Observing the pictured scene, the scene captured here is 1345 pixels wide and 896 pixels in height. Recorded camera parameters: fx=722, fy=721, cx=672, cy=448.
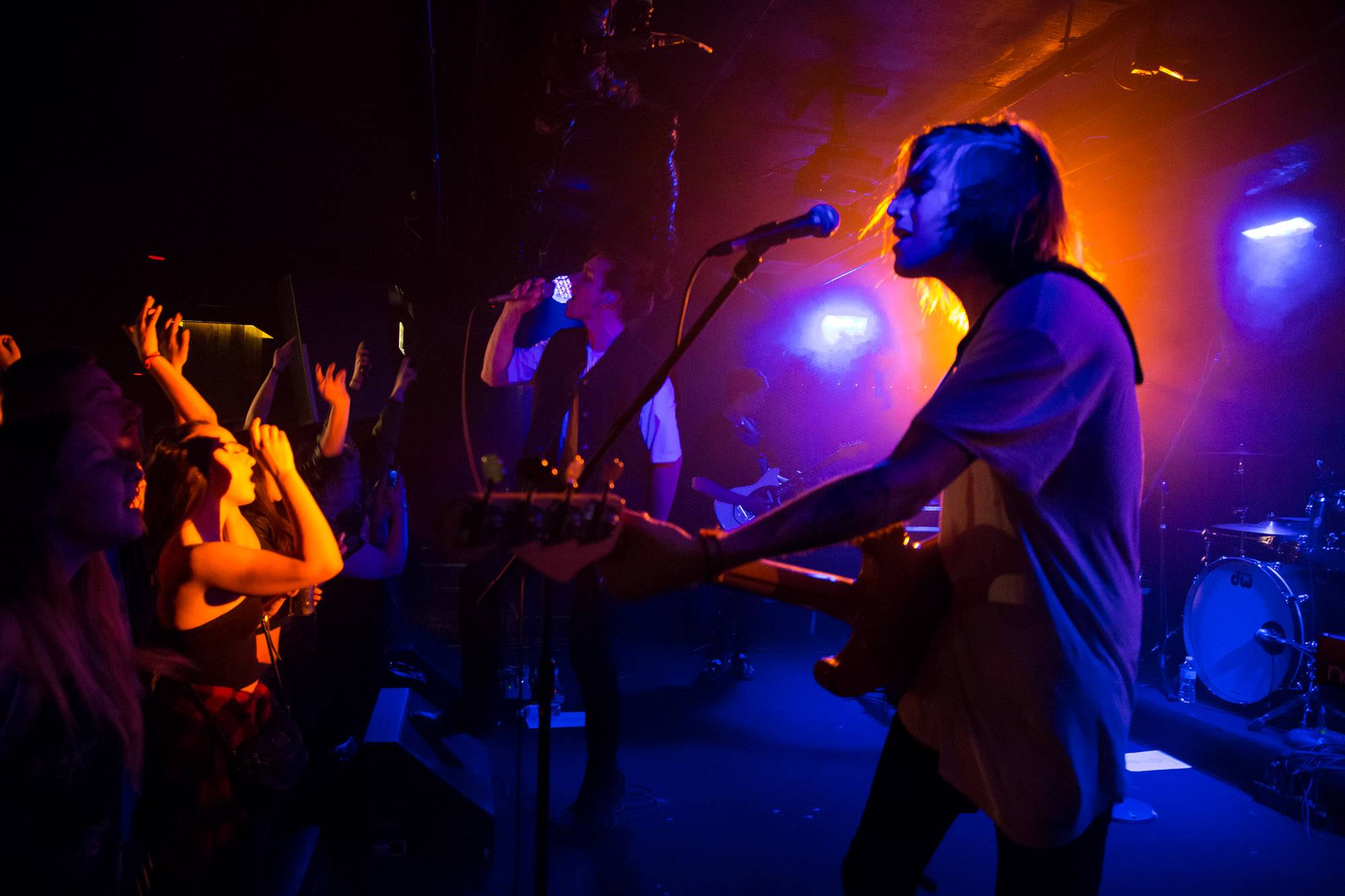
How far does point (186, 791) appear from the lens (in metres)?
2.02

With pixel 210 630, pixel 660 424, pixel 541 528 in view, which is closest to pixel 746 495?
pixel 660 424

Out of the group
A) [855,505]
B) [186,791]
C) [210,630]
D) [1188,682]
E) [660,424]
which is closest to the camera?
[855,505]

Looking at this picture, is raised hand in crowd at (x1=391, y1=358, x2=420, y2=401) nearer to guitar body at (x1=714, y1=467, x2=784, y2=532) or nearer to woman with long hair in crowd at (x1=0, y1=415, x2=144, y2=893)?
guitar body at (x1=714, y1=467, x2=784, y2=532)

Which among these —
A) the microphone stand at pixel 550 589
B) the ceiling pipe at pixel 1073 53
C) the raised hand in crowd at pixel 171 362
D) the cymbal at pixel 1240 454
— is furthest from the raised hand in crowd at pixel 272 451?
the cymbal at pixel 1240 454

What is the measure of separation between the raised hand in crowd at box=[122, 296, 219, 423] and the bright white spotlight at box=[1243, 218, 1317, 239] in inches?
328

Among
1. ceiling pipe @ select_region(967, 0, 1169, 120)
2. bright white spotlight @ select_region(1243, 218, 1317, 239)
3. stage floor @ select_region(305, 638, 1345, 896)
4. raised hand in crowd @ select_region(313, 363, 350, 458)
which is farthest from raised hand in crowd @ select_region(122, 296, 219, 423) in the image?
bright white spotlight @ select_region(1243, 218, 1317, 239)

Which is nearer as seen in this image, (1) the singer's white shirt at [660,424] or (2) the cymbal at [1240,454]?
(1) the singer's white shirt at [660,424]

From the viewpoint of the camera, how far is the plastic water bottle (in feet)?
18.4

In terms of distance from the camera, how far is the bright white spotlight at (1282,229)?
6336 mm

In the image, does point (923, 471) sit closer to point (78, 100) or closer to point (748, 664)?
point (748, 664)

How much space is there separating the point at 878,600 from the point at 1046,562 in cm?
40

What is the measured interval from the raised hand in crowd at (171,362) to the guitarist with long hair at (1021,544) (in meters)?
2.71

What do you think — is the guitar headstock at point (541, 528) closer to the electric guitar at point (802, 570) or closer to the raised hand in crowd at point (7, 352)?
the electric guitar at point (802, 570)

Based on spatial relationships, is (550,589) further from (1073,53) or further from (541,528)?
(1073,53)
